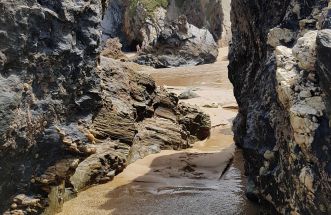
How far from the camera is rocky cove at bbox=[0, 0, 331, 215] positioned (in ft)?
7.98

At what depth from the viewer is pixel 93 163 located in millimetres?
4625

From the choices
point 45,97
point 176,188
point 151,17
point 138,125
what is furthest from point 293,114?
point 151,17

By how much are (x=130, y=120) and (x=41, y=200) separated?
2308 mm

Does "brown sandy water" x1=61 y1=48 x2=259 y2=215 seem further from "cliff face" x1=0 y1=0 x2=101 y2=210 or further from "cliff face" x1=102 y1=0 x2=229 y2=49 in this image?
"cliff face" x1=102 y1=0 x2=229 y2=49

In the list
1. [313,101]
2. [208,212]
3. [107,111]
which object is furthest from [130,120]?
[313,101]

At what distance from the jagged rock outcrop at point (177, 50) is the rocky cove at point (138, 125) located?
57.8 ft

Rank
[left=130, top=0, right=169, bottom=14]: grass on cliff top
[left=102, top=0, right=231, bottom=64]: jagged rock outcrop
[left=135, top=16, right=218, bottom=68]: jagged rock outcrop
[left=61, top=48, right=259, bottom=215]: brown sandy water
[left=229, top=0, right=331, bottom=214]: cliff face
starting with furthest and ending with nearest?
1. [left=130, top=0, right=169, bottom=14]: grass on cliff top
2. [left=102, top=0, right=231, bottom=64]: jagged rock outcrop
3. [left=135, top=16, right=218, bottom=68]: jagged rock outcrop
4. [left=61, top=48, right=259, bottom=215]: brown sandy water
5. [left=229, top=0, right=331, bottom=214]: cliff face

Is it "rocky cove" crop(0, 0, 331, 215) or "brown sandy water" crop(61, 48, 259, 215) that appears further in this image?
"brown sandy water" crop(61, 48, 259, 215)

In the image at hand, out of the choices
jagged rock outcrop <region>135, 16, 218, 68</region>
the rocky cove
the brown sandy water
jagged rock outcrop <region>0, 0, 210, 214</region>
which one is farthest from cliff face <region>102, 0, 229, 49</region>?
jagged rock outcrop <region>0, 0, 210, 214</region>

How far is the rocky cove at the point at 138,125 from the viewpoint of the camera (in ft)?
7.98

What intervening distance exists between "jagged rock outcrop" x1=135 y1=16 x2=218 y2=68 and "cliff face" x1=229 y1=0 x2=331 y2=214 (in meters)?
19.6

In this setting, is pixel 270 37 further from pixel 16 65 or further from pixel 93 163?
pixel 93 163

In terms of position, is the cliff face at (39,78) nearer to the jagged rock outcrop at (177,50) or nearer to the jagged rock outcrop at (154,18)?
the jagged rock outcrop at (177,50)

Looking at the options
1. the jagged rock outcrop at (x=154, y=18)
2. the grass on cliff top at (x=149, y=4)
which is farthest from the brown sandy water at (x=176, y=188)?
the grass on cliff top at (x=149, y=4)
